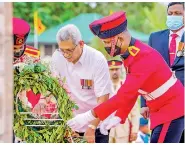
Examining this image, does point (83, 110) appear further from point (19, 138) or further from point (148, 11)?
point (148, 11)

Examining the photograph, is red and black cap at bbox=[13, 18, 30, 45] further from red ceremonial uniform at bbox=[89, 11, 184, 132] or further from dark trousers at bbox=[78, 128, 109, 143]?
dark trousers at bbox=[78, 128, 109, 143]

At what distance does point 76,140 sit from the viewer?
687 centimetres

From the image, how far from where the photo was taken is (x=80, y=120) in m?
6.82

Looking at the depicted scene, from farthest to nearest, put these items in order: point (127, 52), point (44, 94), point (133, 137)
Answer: point (133, 137) < point (44, 94) < point (127, 52)

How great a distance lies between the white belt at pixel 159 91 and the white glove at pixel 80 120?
0.47 meters

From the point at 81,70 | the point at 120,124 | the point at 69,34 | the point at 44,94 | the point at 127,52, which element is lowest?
the point at 120,124

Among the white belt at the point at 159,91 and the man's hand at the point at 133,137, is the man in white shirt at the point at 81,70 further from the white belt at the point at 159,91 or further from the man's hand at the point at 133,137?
the man's hand at the point at 133,137

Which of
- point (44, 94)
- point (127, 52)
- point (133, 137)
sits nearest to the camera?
point (127, 52)

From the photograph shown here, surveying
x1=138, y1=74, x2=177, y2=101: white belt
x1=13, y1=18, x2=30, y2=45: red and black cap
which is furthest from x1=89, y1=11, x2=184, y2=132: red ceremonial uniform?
x1=13, y1=18, x2=30, y2=45: red and black cap

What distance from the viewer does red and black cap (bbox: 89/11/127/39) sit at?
6.75 meters

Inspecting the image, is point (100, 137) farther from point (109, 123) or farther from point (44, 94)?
point (44, 94)

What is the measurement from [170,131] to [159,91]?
35 cm

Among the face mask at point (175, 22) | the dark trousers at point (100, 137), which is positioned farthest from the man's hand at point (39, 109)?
the face mask at point (175, 22)

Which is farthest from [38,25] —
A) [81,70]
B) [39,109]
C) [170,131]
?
[170,131]
